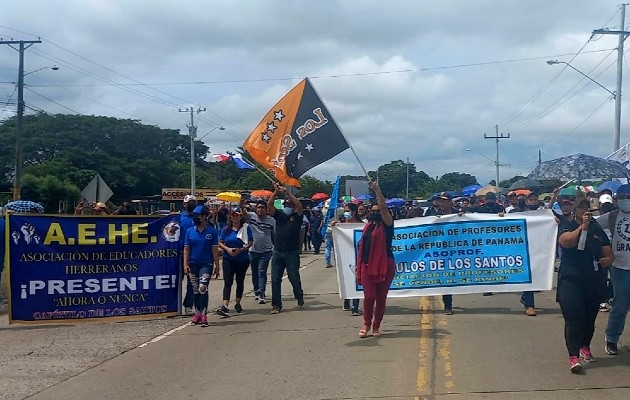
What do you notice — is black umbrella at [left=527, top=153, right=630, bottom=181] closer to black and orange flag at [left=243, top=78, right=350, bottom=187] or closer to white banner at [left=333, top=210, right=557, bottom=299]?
white banner at [left=333, top=210, right=557, bottom=299]

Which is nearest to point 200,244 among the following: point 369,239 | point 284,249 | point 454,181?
point 284,249

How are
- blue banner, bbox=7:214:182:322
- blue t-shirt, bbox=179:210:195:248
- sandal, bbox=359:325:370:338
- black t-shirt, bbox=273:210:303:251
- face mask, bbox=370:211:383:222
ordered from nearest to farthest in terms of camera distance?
1. sandal, bbox=359:325:370:338
2. face mask, bbox=370:211:383:222
3. blue banner, bbox=7:214:182:322
4. blue t-shirt, bbox=179:210:195:248
5. black t-shirt, bbox=273:210:303:251

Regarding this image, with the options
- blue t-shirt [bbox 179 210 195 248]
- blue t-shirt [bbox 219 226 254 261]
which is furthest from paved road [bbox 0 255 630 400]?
blue t-shirt [bbox 179 210 195 248]

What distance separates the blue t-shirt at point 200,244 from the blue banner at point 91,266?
0.89 meters

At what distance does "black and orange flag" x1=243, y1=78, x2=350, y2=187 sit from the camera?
11.1 m

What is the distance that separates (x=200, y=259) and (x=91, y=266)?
6.01 ft

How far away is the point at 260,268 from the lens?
1331 centimetres

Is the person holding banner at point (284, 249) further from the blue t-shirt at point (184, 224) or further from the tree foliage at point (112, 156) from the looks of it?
the tree foliage at point (112, 156)

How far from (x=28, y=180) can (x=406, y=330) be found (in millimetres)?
42598

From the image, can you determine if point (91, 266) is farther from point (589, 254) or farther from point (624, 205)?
point (624, 205)

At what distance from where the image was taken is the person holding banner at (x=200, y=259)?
10727mm

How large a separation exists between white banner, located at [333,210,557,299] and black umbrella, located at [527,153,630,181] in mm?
1975

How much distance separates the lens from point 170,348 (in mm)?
9156

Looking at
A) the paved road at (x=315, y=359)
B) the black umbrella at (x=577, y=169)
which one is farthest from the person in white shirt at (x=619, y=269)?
the black umbrella at (x=577, y=169)
